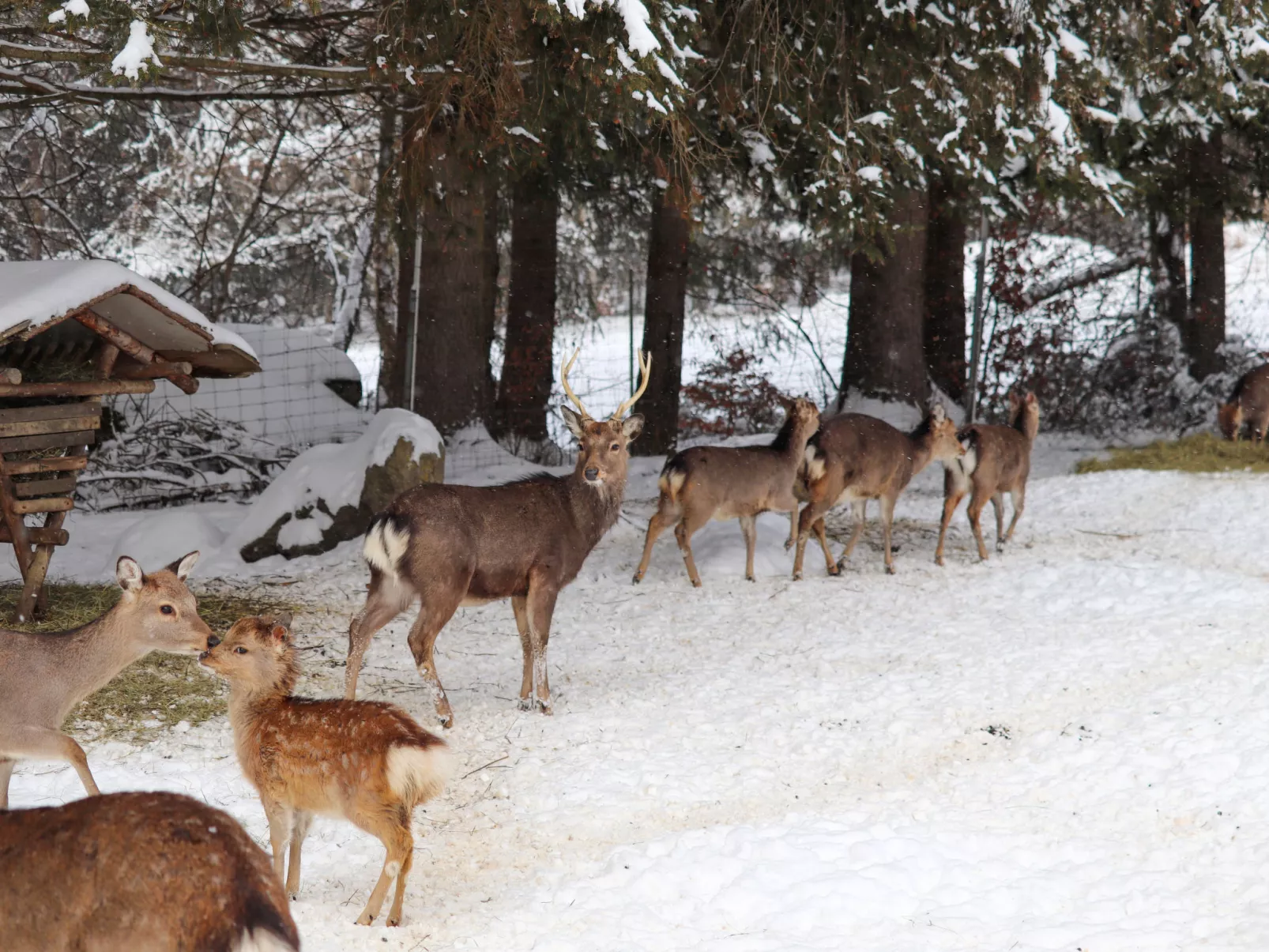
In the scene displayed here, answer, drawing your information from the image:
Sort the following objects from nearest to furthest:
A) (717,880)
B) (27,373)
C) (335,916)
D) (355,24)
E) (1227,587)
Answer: (335,916) < (717,880) < (27,373) < (1227,587) < (355,24)

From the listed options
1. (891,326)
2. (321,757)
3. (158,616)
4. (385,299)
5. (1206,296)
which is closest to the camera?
(321,757)

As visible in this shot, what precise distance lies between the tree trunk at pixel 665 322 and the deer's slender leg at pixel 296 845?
341 inches

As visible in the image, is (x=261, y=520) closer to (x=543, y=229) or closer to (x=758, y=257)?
(x=543, y=229)

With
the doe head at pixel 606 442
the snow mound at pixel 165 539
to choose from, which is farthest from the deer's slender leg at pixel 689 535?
the snow mound at pixel 165 539

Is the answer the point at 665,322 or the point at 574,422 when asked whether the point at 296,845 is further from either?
the point at 665,322

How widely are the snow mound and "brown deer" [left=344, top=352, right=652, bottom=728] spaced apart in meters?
3.05

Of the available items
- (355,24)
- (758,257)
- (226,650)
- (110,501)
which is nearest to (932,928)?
(226,650)

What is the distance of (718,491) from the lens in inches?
355

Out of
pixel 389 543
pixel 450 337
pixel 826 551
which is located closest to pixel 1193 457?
pixel 826 551

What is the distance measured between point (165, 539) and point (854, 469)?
4978mm

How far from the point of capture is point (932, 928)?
4.37 m

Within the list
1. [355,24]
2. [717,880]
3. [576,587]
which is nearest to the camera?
[717,880]

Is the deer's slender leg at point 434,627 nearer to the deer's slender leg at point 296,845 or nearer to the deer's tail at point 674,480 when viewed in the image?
the deer's slender leg at point 296,845

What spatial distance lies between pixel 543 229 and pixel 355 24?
3.90 m
